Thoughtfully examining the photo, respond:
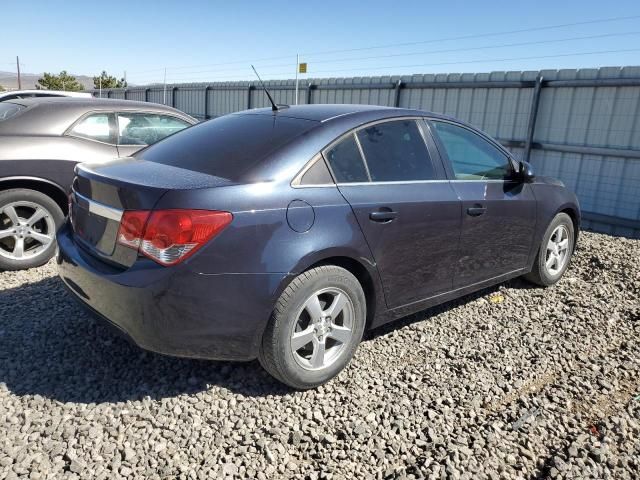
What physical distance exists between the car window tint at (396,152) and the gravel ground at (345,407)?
3.81ft

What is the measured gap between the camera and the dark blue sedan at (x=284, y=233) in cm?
251

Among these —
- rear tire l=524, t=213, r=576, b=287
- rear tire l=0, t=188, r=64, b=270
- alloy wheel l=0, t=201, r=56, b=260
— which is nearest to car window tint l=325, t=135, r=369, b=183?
rear tire l=524, t=213, r=576, b=287

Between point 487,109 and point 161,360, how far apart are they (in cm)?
792

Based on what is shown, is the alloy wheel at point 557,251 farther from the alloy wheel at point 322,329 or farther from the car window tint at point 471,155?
the alloy wheel at point 322,329

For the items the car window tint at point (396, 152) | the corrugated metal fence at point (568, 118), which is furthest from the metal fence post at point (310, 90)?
the car window tint at point (396, 152)

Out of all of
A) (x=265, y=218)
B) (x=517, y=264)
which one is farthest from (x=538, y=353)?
(x=265, y=218)

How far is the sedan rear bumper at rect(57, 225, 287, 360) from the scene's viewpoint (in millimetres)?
2473

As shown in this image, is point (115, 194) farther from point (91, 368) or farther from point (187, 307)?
point (91, 368)

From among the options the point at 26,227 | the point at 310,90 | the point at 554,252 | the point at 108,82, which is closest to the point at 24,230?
the point at 26,227

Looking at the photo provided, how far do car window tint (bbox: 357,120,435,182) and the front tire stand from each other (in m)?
0.74

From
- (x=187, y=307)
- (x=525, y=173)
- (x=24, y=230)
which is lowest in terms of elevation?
(x=24, y=230)

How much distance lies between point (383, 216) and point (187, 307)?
1.27 metres

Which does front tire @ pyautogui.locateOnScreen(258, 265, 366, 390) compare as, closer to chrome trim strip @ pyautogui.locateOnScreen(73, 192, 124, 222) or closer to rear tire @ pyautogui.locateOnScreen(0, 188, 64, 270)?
chrome trim strip @ pyautogui.locateOnScreen(73, 192, 124, 222)

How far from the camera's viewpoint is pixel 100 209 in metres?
2.80
